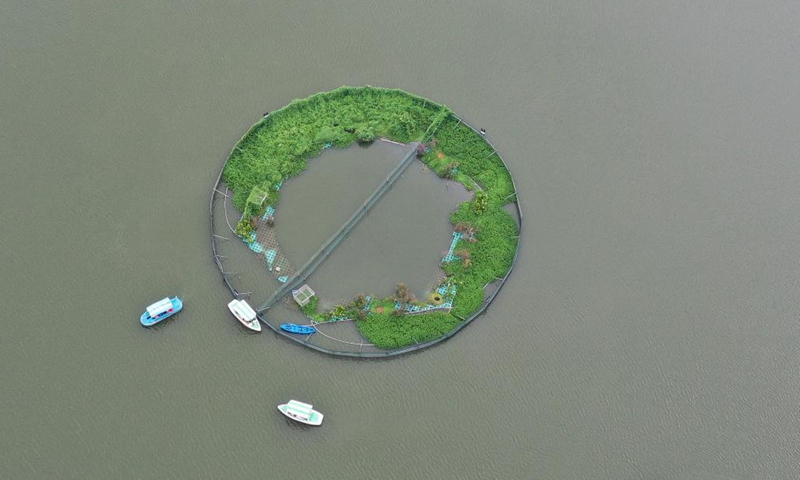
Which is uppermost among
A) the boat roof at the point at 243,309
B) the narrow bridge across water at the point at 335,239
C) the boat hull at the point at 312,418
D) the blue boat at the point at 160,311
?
the narrow bridge across water at the point at 335,239

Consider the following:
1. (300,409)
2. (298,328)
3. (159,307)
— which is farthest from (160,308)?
(300,409)

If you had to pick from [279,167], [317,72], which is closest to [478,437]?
[279,167]

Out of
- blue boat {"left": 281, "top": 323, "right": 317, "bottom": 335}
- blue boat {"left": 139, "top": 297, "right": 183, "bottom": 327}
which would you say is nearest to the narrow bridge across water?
blue boat {"left": 281, "top": 323, "right": 317, "bottom": 335}

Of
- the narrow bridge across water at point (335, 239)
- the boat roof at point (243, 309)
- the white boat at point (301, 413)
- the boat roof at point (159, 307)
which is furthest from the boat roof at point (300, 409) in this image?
the boat roof at point (159, 307)

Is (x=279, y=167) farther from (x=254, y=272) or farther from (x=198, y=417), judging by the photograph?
(x=198, y=417)

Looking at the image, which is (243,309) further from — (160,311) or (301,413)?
(301,413)

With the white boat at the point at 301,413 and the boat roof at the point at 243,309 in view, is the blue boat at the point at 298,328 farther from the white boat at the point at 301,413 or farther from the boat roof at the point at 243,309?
the white boat at the point at 301,413
